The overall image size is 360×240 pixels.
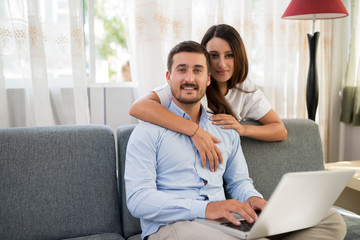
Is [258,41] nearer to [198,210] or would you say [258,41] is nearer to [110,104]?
[110,104]

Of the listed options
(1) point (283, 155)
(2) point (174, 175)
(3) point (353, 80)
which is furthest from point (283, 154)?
(3) point (353, 80)

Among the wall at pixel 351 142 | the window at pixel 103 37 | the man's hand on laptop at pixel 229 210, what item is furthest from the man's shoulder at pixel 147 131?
the wall at pixel 351 142

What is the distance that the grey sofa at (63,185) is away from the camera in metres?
1.44

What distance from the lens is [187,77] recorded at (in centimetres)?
144

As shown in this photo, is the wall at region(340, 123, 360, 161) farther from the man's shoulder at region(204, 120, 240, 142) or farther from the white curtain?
the man's shoulder at region(204, 120, 240, 142)

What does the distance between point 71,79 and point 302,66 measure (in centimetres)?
179

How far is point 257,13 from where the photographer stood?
9.38ft

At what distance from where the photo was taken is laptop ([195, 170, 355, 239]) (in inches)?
38.4

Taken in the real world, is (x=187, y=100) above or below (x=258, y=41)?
below

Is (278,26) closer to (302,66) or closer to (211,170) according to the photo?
(302,66)

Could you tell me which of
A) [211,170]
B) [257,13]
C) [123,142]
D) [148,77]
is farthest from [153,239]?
[257,13]

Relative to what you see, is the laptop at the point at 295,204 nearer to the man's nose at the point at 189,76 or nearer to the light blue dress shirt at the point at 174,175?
the light blue dress shirt at the point at 174,175

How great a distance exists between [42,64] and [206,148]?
133 centimetres

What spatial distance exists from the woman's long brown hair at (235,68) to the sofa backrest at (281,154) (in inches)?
7.3
